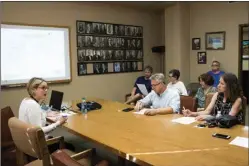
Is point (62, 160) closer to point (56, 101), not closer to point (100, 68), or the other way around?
point (56, 101)

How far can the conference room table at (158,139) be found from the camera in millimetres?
1512

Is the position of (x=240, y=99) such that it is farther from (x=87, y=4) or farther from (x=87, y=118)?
(x=87, y=4)

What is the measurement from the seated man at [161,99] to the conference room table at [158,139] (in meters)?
0.10

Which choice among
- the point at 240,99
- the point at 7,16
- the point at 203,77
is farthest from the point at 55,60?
the point at 240,99

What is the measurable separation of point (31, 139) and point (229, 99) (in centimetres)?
179

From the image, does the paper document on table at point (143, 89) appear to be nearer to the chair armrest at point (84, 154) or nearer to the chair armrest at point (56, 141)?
the chair armrest at point (56, 141)

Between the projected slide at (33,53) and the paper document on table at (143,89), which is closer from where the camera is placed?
the projected slide at (33,53)

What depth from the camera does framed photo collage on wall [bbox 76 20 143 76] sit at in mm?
5051

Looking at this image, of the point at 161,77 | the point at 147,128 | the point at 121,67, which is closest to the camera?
the point at 147,128

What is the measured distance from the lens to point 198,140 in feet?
6.06

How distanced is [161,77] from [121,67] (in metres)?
2.77

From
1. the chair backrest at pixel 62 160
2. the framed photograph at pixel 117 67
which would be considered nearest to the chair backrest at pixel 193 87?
the framed photograph at pixel 117 67

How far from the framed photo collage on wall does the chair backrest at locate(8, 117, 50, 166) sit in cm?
315

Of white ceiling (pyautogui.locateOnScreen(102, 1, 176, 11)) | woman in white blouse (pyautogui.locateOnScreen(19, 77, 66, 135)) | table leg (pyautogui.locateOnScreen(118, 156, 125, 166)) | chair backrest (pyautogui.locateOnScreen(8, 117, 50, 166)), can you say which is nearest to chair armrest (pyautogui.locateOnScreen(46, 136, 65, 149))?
woman in white blouse (pyautogui.locateOnScreen(19, 77, 66, 135))
